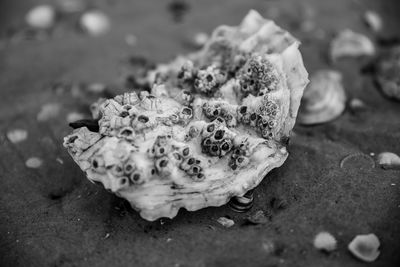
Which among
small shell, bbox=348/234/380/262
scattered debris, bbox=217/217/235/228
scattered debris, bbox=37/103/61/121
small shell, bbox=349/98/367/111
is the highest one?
small shell, bbox=349/98/367/111

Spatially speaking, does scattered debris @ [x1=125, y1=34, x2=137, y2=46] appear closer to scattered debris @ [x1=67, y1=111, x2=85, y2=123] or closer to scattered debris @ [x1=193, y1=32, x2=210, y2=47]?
scattered debris @ [x1=193, y1=32, x2=210, y2=47]

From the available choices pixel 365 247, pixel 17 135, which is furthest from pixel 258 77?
pixel 17 135

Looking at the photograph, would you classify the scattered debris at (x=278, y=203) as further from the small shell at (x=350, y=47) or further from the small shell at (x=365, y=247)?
the small shell at (x=350, y=47)

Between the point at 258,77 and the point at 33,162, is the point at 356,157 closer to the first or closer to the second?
the point at 258,77

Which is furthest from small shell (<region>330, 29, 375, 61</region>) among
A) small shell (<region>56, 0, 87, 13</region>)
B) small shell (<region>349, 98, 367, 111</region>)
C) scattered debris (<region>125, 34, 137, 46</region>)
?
small shell (<region>56, 0, 87, 13</region>)

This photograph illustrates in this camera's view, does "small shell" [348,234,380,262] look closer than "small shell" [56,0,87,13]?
Yes

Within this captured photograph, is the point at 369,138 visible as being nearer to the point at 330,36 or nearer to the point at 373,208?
the point at 373,208
